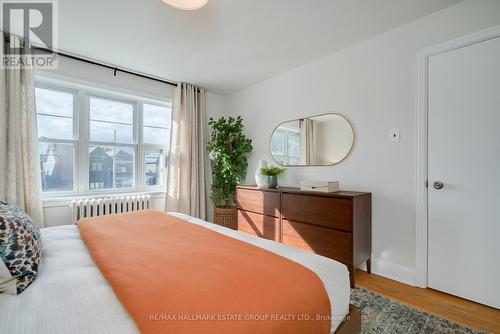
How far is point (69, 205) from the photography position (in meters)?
2.82

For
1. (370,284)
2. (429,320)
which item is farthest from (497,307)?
(370,284)

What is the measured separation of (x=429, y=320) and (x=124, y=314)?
1.96 m

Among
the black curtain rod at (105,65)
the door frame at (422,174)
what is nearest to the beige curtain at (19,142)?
the black curtain rod at (105,65)

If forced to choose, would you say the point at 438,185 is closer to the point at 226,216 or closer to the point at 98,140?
the point at 226,216

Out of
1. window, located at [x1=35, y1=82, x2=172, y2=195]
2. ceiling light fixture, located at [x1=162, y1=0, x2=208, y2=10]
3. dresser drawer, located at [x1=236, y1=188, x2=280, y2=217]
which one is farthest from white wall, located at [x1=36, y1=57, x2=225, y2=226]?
ceiling light fixture, located at [x1=162, y1=0, x2=208, y2=10]

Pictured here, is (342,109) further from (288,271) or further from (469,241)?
(288,271)

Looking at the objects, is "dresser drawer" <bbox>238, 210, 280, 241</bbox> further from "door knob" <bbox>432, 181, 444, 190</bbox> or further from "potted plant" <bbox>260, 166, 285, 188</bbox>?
"door knob" <bbox>432, 181, 444, 190</bbox>

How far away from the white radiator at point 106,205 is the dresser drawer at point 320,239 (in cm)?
204

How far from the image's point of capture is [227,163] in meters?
3.52

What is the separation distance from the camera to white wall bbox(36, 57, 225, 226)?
276cm

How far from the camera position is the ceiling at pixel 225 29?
6.41ft

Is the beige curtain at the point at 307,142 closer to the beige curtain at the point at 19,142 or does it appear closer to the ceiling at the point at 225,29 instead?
the ceiling at the point at 225,29

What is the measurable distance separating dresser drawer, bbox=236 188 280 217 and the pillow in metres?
2.11

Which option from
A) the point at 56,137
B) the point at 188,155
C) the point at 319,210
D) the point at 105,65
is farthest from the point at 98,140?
the point at 319,210
